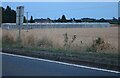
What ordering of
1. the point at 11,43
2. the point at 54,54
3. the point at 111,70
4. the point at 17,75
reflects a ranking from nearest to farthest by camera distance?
the point at 17,75 → the point at 111,70 → the point at 54,54 → the point at 11,43

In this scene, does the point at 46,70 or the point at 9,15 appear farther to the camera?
the point at 9,15

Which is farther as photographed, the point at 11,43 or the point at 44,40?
the point at 11,43

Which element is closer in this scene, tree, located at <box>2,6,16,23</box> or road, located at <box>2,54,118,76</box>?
road, located at <box>2,54,118,76</box>

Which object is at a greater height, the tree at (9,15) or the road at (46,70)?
the tree at (9,15)

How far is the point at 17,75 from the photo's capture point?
32.4 ft

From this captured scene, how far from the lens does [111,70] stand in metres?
10.8

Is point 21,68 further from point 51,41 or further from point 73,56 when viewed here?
point 51,41

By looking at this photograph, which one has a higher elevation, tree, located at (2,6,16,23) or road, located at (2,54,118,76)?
tree, located at (2,6,16,23)

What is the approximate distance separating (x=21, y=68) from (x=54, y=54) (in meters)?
3.85

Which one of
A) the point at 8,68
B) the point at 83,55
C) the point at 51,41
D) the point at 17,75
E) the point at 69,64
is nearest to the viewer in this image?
the point at 17,75

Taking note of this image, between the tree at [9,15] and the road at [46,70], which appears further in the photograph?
the tree at [9,15]

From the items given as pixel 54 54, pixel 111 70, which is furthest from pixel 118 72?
pixel 54 54

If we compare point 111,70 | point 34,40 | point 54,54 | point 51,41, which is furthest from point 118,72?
point 34,40

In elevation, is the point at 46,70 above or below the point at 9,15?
below
